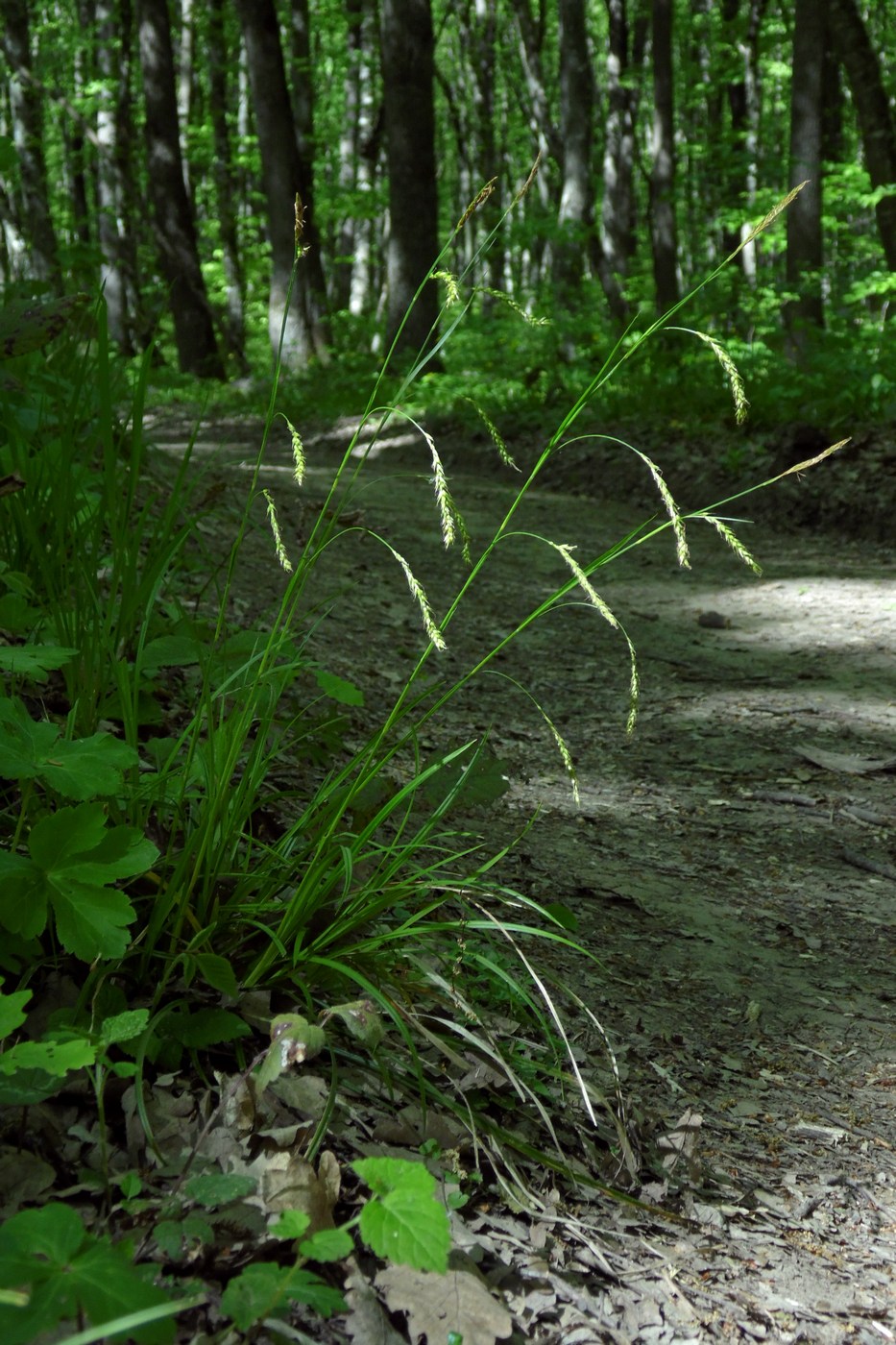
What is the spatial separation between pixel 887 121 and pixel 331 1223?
855 cm

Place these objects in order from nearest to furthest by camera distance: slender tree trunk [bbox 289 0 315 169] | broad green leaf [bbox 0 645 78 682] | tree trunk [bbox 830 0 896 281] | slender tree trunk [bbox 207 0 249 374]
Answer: broad green leaf [bbox 0 645 78 682] → tree trunk [bbox 830 0 896 281] → slender tree trunk [bbox 289 0 315 169] → slender tree trunk [bbox 207 0 249 374]

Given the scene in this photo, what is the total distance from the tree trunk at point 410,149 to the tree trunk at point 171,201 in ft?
14.1

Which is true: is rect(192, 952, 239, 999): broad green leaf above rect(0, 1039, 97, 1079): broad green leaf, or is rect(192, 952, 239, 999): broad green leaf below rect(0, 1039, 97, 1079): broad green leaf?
below

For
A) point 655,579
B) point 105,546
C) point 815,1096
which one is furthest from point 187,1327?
point 655,579

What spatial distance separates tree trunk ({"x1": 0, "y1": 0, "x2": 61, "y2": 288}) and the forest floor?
351 inches

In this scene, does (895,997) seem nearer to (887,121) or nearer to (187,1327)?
(187,1327)

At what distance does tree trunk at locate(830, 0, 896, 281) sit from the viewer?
7594 millimetres

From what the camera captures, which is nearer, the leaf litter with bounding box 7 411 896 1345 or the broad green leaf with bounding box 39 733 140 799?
the leaf litter with bounding box 7 411 896 1345

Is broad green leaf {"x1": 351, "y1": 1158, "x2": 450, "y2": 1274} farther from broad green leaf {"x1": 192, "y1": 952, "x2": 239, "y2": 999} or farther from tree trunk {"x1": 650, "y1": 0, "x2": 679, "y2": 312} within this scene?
tree trunk {"x1": 650, "y1": 0, "x2": 679, "y2": 312}

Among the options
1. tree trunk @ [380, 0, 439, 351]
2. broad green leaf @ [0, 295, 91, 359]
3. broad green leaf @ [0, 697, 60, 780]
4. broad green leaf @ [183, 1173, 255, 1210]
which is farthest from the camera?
tree trunk @ [380, 0, 439, 351]

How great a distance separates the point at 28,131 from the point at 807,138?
10918 millimetres

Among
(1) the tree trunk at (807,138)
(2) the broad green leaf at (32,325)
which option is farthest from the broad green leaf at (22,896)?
(1) the tree trunk at (807,138)

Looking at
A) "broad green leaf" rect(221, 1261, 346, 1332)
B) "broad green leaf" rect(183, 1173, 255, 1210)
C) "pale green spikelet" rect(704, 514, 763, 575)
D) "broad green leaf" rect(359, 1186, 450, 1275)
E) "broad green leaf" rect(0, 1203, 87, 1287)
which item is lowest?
"broad green leaf" rect(221, 1261, 346, 1332)

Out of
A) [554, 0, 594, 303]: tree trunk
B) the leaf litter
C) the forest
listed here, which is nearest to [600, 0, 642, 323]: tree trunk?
[554, 0, 594, 303]: tree trunk
